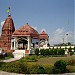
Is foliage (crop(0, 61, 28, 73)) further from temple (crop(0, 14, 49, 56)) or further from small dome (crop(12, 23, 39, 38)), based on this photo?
small dome (crop(12, 23, 39, 38))

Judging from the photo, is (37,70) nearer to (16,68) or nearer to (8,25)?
(16,68)

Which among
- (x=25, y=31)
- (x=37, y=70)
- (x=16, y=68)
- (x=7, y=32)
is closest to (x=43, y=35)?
(x=7, y=32)

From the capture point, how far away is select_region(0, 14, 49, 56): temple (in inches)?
1442

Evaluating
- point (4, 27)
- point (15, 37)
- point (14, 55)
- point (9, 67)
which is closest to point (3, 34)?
point (4, 27)

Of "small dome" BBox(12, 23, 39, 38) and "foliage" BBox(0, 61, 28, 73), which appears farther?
"small dome" BBox(12, 23, 39, 38)

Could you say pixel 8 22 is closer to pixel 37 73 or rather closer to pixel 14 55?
pixel 14 55

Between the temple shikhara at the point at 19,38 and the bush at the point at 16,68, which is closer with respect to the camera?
the bush at the point at 16,68

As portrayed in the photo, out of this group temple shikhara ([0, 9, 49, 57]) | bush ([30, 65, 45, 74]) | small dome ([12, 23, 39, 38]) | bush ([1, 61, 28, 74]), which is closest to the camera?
bush ([30, 65, 45, 74])

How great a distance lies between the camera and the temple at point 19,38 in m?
36.6

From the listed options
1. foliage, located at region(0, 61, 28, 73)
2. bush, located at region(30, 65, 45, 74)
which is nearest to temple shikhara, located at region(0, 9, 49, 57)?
foliage, located at region(0, 61, 28, 73)

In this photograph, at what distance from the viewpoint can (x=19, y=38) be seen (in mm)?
37531

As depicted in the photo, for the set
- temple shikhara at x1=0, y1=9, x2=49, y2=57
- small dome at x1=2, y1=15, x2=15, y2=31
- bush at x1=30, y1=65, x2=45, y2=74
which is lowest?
bush at x1=30, y1=65, x2=45, y2=74

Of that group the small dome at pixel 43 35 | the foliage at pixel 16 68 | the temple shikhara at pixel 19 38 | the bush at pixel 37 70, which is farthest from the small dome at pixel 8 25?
the bush at pixel 37 70

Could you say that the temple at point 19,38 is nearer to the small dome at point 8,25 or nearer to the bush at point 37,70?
the small dome at point 8,25
